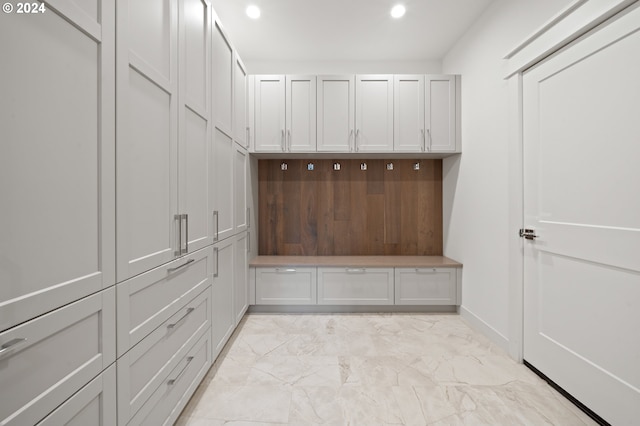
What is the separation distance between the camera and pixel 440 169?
3535 mm

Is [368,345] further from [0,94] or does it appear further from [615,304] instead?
[0,94]

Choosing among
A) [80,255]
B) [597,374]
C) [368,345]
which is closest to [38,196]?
[80,255]

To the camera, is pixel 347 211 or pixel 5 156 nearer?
pixel 5 156

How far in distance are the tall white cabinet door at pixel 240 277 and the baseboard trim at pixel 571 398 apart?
2.35 metres

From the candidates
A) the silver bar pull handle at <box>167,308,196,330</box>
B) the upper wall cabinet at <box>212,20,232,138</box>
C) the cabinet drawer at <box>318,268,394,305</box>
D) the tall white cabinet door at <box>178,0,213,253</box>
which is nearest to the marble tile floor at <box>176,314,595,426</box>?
the cabinet drawer at <box>318,268,394,305</box>

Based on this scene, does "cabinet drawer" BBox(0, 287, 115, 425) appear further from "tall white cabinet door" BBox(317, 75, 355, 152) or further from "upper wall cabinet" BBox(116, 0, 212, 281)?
"tall white cabinet door" BBox(317, 75, 355, 152)

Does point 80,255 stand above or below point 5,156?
below

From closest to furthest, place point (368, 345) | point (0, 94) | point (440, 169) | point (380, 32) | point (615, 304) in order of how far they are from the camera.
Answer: point (0, 94) → point (615, 304) → point (368, 345) → point (380, 32) → point (440, 169)

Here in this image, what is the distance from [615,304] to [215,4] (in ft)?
11.5

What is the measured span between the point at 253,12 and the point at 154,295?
8.31 ft

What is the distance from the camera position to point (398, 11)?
2531mm

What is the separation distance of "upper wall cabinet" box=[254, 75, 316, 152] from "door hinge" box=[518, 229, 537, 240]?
2.05m

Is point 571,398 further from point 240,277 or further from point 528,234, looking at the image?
point 240,277

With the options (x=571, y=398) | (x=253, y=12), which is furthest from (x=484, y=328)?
(x=253, y=12)
